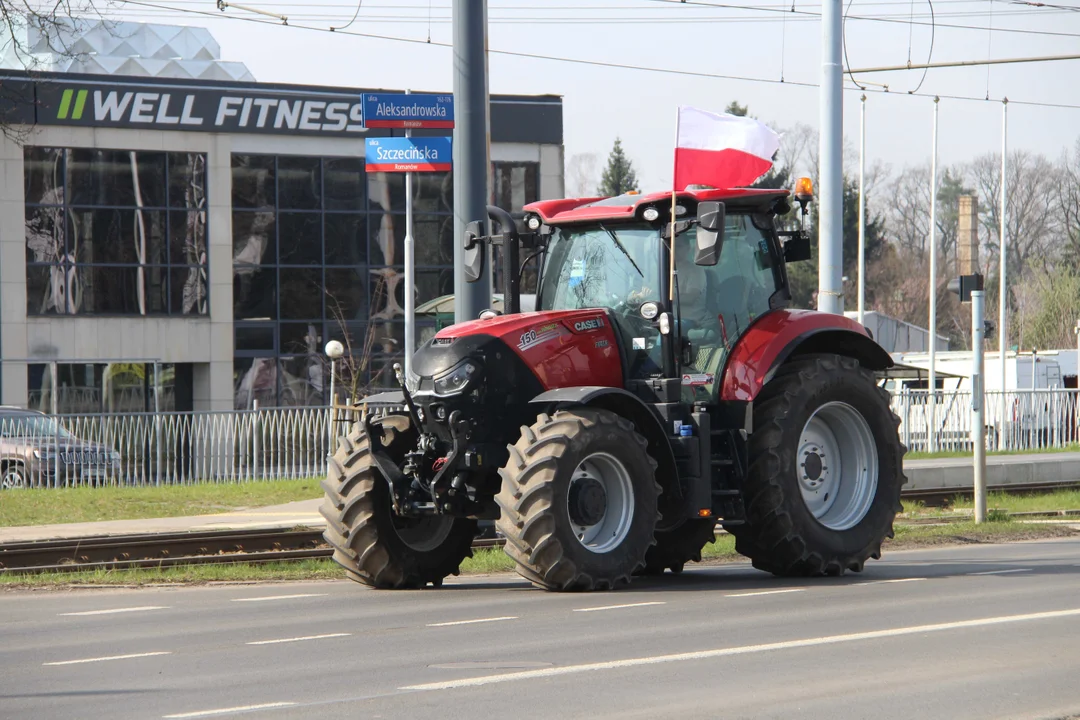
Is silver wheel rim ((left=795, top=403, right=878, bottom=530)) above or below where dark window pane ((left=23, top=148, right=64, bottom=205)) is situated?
below

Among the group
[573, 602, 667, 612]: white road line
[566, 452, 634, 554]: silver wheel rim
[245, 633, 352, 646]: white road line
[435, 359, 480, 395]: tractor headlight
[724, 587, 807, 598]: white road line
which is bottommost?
[724, 587, 807, 598]: white road line

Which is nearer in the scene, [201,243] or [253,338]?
[201,243]

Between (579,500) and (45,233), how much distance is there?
2775cm

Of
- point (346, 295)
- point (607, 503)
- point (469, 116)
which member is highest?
point (469, 116)

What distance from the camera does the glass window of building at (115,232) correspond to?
35.8 meters

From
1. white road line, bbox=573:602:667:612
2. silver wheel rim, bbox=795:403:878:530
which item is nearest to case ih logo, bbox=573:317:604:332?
silver wheel rim, bbox=795:403:878:530

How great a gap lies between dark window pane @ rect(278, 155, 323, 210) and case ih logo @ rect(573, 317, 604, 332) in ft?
89.9

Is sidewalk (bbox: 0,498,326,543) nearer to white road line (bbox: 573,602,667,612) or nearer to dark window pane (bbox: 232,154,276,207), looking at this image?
white road line (bbox: 573,602,667,612)

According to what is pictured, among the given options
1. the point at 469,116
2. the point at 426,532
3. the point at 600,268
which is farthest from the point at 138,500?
the point at 600,268

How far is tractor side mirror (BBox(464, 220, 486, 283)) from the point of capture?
12898 mm

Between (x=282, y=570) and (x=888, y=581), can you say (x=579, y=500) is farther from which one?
(x=282, y=570)

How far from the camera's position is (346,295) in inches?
1527

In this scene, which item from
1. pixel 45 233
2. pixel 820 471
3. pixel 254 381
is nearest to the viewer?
pixel 820 471

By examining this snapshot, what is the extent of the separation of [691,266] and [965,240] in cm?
5740
